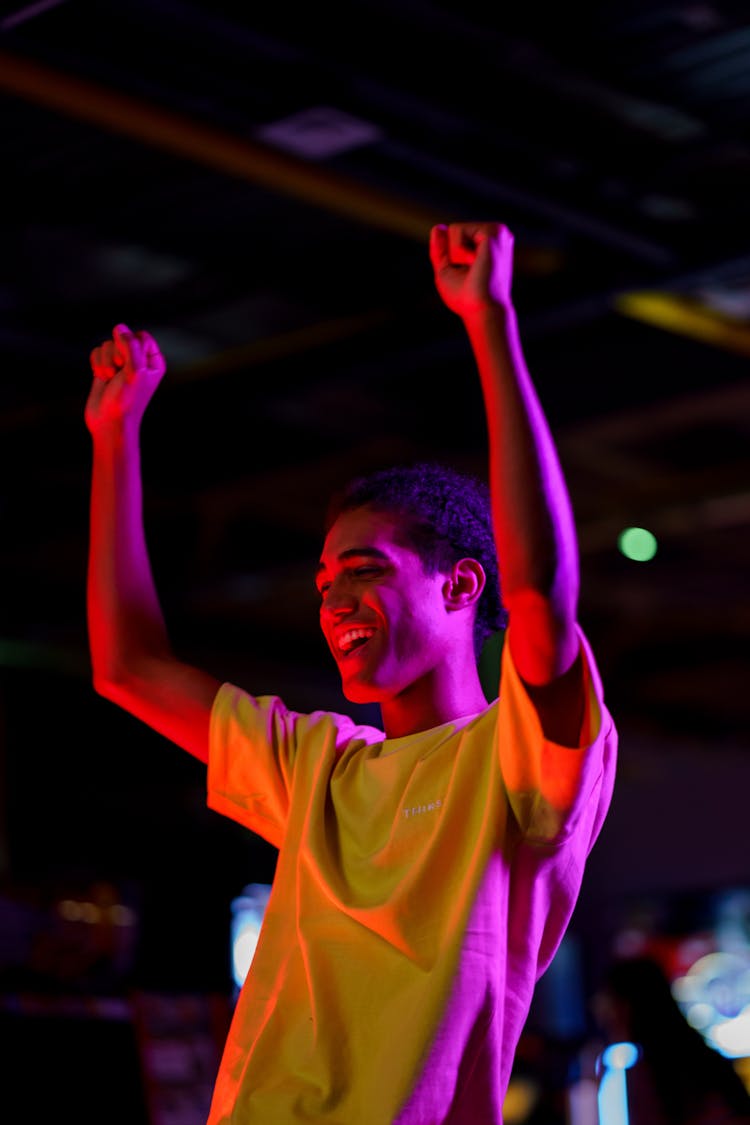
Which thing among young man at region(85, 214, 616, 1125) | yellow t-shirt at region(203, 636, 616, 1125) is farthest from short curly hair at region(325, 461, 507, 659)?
yellow t-shirt at region(203, 636, 616, 1125)

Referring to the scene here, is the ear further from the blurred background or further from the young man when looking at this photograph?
the blurred background

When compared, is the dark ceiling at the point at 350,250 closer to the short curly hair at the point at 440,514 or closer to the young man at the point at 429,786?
the short curly hair at the point at 440,514

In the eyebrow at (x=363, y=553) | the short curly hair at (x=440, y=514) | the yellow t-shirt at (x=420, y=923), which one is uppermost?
the short curly hair at (x=440, y=514)

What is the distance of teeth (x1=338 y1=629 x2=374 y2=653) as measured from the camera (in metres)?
1.58

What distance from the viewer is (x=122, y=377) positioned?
187cm

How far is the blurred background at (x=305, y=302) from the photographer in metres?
3.58

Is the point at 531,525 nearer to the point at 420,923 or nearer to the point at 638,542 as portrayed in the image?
the point at 420,923

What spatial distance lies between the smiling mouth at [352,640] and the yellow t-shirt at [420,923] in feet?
0.34

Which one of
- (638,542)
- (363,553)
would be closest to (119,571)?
(363,553)

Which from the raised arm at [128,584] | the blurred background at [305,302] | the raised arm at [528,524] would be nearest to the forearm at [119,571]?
the raised arm at [128,584]

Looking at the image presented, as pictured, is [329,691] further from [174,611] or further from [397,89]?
[397,89]

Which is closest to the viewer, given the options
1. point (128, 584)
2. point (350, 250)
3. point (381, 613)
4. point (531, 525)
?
point (531, 525)

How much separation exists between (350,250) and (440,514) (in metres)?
3.19

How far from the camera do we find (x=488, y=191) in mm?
4094
